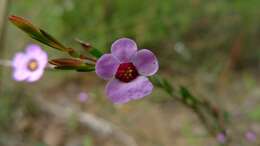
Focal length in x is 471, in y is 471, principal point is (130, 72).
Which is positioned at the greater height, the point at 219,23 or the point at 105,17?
the point at 105,17

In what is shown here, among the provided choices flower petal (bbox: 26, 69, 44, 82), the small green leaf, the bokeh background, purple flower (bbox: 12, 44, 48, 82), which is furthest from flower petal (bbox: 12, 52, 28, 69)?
the bokeh background

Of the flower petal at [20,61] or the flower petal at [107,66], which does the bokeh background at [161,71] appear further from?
the flower petal at [107,66]

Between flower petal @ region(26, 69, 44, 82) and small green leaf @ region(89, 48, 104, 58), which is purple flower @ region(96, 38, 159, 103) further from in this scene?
flower petal @ region(26, 69, 44, 82)

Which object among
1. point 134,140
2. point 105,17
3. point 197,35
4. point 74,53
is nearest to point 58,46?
point 74,53

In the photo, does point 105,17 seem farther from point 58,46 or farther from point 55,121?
point 58,46

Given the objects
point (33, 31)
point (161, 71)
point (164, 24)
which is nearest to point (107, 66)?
point (33, 31)

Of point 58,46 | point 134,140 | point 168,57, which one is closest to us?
point 58,46

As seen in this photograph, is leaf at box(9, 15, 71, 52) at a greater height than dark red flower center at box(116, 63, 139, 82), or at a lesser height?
greater

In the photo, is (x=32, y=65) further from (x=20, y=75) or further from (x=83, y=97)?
(x=83, y=97)
